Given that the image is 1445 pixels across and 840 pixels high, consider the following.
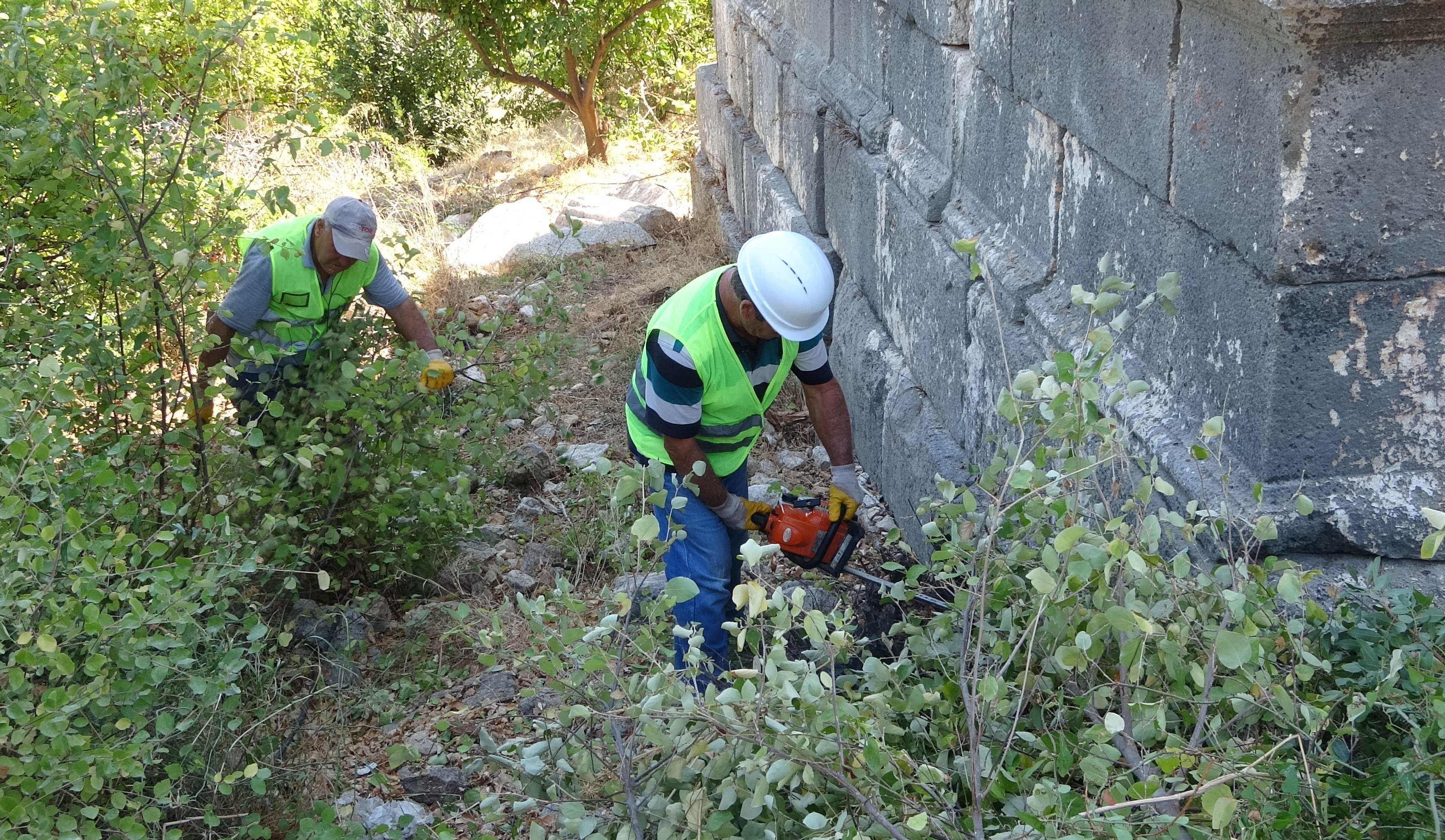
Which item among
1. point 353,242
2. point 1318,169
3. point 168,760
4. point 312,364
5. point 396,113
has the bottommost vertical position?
point 396,113

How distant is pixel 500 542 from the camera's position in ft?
15.4

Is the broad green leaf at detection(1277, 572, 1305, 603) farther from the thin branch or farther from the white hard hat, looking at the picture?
the white hard hat

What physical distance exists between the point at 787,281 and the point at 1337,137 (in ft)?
A: 4.79

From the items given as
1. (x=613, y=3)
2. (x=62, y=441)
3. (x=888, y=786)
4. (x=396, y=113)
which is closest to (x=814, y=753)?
(x=888, y=786)

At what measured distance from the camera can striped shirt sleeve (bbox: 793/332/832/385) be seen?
357 centimetres

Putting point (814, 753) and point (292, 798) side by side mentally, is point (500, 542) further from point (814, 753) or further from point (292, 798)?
point (814, 753)

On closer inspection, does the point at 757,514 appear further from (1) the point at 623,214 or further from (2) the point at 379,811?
(1) the point at 623,214

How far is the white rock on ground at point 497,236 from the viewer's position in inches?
327

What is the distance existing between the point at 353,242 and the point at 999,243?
7.39ft

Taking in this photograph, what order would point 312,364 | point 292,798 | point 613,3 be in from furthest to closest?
point 613,3
point 312,364
point 292,798

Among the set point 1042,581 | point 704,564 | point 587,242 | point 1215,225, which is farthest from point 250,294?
point 587,242

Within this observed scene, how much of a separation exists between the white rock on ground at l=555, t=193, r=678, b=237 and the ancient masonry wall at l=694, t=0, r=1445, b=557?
16.0 feet

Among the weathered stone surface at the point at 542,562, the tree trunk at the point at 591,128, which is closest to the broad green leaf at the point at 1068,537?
the weathered stone surface at the point at 542,562

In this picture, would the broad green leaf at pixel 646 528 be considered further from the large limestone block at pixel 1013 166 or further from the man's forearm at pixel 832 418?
the man's forearm at pixel 832 418
